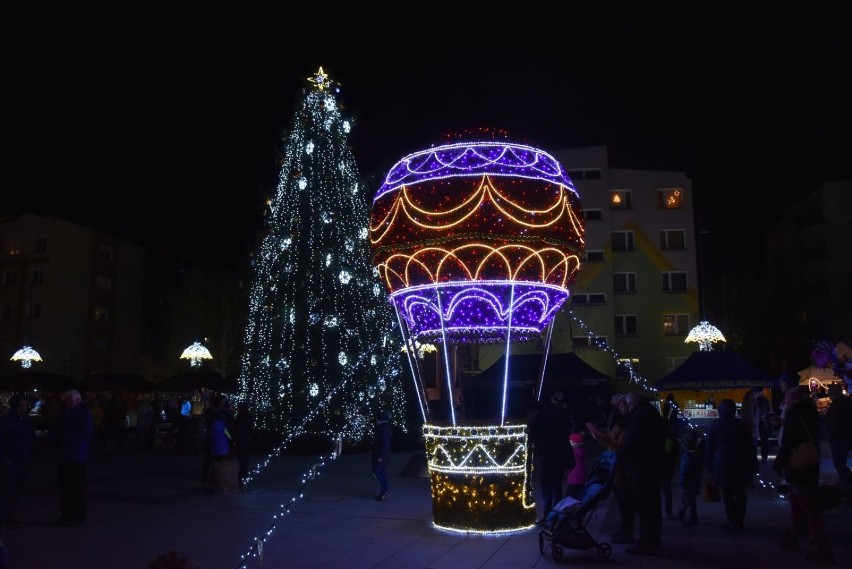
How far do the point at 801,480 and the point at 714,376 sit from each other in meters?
10.1

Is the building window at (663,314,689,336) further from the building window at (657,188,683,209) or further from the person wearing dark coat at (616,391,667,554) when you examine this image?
the person wearing dark coat at (616,391,667,554)

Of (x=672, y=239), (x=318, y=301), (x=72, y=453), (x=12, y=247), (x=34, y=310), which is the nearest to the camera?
(x=72, y=453)

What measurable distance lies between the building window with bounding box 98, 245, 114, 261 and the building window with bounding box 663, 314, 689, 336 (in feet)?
123

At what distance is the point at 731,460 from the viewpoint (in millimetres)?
9633

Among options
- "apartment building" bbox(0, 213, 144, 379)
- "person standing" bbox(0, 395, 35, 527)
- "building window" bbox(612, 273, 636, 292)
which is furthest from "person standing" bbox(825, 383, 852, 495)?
"apartment building" bbox(0, 213, 144, 379)

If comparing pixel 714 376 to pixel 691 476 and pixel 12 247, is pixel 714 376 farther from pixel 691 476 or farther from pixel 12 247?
pixel 12 247

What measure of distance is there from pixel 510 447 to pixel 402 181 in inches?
149

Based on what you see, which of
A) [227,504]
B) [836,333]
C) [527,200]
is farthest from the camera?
[836,333]

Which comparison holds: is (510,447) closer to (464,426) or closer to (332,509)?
(464,426)

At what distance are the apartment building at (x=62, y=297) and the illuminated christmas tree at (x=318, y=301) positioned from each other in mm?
30402

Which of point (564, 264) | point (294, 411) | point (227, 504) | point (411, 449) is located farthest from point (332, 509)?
point (411, 449)

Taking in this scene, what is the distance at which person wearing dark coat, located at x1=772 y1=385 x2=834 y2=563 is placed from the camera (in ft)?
25.9

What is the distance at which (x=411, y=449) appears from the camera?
23.1 metres

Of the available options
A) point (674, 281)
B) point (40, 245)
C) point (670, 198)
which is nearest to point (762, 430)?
point (674, 281)
